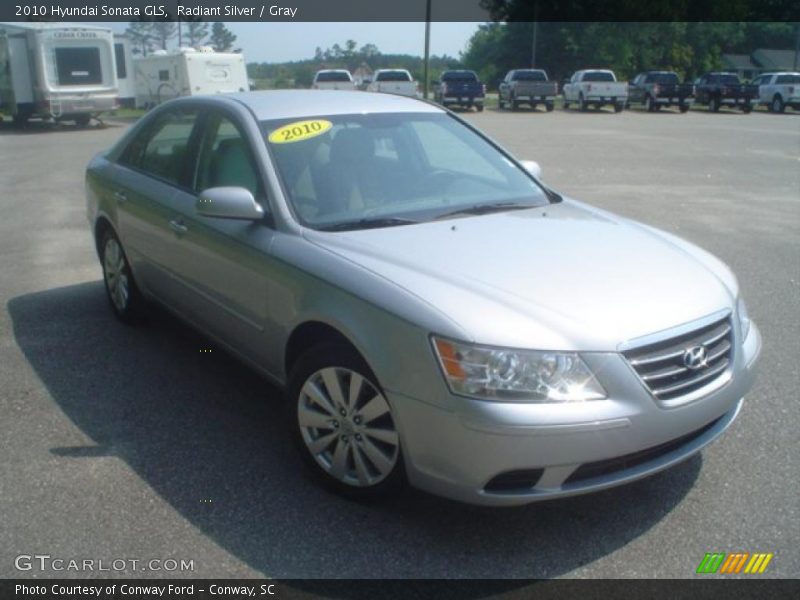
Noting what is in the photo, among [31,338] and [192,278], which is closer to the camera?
[192,278]

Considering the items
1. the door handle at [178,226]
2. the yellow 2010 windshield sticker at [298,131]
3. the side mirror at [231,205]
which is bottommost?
the door handle at [178,226]

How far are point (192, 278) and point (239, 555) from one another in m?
1.88

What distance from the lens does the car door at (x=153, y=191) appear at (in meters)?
4.83

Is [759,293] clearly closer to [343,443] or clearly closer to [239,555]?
[343,443]

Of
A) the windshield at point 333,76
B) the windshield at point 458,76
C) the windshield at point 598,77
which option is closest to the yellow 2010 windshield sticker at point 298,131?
the windshield at point 333,76

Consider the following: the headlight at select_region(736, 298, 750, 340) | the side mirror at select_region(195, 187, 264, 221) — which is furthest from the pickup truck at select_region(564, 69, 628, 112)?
the side mirror at select_region(195, 187, 264, 221)

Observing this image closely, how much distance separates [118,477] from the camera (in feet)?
12.0

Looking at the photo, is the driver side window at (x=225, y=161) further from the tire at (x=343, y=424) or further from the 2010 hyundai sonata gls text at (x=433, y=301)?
the tire at (x=343, y=424)

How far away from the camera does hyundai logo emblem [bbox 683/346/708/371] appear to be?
3.10 meters

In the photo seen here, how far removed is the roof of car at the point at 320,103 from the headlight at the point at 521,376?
6.67 feet

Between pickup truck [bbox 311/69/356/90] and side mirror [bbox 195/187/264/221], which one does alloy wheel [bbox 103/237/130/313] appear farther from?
pickup truck [bbox 311/69/356/90]

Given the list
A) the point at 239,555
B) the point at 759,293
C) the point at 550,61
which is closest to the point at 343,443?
the point at 239,555

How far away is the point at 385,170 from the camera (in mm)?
4242

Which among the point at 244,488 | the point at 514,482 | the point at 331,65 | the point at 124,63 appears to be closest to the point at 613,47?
the point at 331,65
